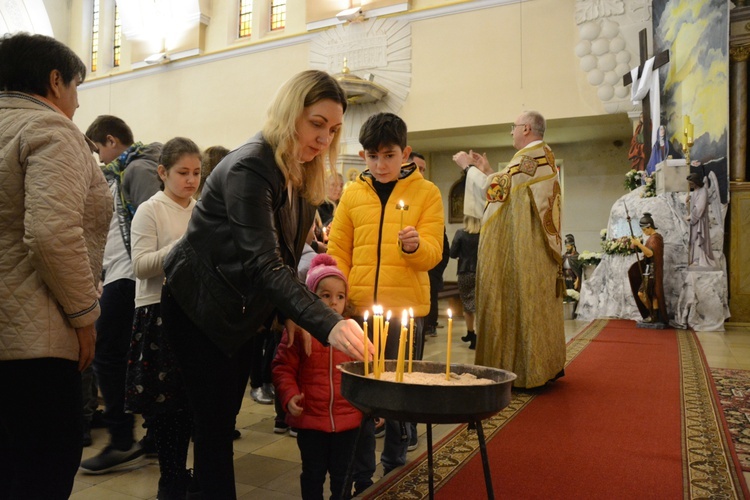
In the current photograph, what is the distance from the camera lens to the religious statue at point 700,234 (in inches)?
325

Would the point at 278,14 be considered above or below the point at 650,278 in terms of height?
above

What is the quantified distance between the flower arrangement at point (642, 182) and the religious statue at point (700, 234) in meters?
0.81

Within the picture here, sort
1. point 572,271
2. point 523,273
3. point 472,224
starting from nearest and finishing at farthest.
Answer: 1. point 523,273
2. point 472,224
3. point 572,271

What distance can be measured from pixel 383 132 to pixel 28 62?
131 centimetres

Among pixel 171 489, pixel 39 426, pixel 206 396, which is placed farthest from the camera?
pixel 171 489

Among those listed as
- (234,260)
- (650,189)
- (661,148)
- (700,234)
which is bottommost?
(234,260)

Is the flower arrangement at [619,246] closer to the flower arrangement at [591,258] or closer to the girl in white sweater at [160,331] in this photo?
the flower arrangement at [591,258]

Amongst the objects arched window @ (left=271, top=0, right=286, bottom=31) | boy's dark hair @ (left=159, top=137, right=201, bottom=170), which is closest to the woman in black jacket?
boy's dark hair @ (left=159, top=137, right=201, bottom=170)

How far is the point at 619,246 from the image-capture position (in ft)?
29.8

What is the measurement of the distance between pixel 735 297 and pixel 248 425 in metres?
8.08

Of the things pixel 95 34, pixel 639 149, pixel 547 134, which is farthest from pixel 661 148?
pixel 95 34

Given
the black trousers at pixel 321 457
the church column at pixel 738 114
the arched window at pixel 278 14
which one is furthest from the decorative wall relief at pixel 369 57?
the black trousers at pixel 321 457

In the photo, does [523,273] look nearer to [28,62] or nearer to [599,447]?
[599,447]

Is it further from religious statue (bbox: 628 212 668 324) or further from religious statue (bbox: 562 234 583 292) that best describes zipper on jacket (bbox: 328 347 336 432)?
religious statue (bbox: 562 234 583 292)
